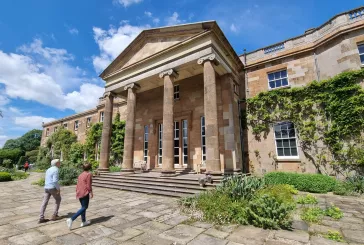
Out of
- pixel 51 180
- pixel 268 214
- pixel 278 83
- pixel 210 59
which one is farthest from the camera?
pixel 278 83

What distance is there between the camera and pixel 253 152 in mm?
12320

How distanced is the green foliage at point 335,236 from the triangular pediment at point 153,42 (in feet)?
31.3

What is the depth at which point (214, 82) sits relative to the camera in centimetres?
966

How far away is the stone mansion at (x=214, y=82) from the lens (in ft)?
33.3

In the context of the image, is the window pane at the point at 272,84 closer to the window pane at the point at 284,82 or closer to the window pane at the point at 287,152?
the window pane at the point at 284,82

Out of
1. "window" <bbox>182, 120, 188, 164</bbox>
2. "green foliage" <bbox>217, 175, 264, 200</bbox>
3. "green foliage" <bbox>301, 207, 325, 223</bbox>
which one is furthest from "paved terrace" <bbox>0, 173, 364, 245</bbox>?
"window" <bbox>182, 120, 188, 164</bbox>

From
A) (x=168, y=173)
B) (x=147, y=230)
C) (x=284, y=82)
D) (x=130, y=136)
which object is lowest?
(x=147, y=230)

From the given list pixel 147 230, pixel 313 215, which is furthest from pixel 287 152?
pixel 147 230

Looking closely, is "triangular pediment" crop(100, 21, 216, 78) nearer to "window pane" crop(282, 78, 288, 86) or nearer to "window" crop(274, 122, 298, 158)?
"window pane" crop(282, 78, 288, 86)

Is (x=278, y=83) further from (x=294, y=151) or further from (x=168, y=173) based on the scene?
(x=168, y=173)

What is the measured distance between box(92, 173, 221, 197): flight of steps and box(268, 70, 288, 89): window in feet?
26.4

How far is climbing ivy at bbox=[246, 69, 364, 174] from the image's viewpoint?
377 inches

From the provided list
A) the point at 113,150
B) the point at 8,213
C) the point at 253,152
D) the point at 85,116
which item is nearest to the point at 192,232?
the point at 8,213

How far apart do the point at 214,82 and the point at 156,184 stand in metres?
5.84
